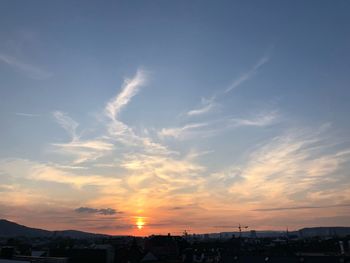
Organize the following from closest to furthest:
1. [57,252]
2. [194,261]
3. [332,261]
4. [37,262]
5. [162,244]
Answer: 1. [37,262]
2. [332,261]
3. [57,252]
4. [194,261]
5. [162,244]

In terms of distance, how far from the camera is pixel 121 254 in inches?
3282

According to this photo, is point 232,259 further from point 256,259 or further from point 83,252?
point 83,252

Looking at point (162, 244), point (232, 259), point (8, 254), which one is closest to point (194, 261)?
point (162, 244)

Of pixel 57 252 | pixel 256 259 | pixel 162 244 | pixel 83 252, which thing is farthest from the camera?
pixel 162 244

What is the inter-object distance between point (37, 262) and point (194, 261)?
50.1 meters

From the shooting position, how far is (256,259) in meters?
61.2

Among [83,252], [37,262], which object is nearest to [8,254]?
[37,262]

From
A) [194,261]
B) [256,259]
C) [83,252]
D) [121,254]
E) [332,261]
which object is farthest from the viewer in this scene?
[194,261]

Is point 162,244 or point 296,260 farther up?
point 162,244

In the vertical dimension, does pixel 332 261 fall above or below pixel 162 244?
below

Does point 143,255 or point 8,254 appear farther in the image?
point 143,255

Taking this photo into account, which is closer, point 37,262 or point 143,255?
point 37,262

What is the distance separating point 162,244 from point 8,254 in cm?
6435

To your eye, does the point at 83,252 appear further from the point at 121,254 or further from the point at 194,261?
the point at 194,261
